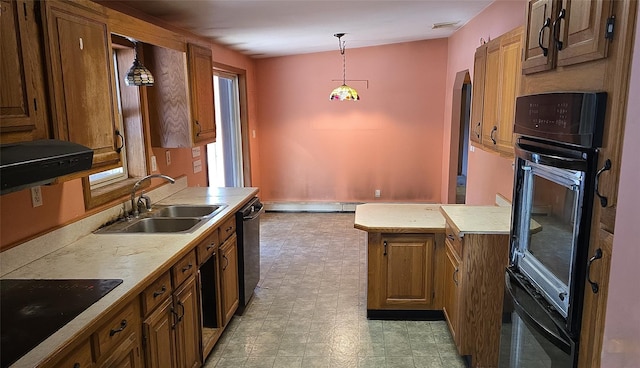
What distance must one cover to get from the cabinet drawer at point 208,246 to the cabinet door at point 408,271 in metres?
1.14

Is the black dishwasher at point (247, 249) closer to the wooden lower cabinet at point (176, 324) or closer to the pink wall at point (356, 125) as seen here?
the wooden lower cabinet at point (176, 324)

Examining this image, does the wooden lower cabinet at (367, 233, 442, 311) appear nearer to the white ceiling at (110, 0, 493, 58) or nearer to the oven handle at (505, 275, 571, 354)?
the oven handle at (505, 275, 571, 354)

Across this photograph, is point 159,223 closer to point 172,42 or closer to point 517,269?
point 172,42

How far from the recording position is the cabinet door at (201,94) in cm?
316

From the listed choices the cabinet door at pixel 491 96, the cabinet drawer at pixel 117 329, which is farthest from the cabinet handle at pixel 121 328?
the cabinet door at pixel 491 96

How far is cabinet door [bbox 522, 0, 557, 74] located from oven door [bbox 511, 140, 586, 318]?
1.04ft

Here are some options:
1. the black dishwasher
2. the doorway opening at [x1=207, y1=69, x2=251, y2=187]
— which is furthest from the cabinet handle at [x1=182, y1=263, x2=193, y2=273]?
the doorway opening at [x1=207, y1=69, x2=251, y2=187]

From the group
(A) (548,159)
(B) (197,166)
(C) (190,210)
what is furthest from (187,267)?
(B) (197,166)

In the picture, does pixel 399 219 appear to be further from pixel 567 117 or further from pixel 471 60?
pixel 471 60

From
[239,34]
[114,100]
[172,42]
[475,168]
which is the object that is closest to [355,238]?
[475,168]

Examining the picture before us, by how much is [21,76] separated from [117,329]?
100 centimetres

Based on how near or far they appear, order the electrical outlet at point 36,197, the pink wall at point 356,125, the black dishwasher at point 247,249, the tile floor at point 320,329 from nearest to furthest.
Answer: the electrical outlet at point 36,197
the tile floor at point 320,329
the black dishwasher at point 247,249
the pink wall at point 356,125

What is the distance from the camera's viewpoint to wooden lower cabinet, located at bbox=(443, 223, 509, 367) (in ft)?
7.86

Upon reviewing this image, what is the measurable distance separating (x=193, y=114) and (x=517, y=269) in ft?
7.85
